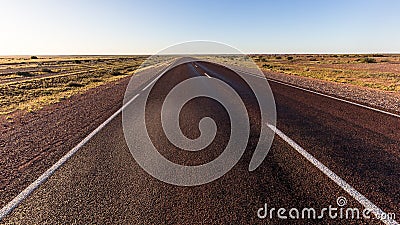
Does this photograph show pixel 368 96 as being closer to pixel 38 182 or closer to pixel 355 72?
pixel 38 182

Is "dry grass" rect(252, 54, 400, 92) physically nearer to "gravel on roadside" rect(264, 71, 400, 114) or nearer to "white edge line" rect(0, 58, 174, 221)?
"gravel on roadside" rect(264, 71, 400, 114)

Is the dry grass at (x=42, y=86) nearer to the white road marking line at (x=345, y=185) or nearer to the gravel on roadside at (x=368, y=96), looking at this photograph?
the white road marking line at (x=345, y=185)

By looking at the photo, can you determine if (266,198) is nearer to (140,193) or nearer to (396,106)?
(140,193)

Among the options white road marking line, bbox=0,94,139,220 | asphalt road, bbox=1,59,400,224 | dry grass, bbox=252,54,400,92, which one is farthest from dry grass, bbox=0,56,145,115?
dry grass, bbox=252,54,400,92

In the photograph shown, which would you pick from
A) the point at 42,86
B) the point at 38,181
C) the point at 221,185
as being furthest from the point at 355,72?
the point at 38,181

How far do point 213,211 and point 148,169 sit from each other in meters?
1.38

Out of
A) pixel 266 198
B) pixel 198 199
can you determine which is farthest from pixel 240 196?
pixel 198 199

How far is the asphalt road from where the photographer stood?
263 cm

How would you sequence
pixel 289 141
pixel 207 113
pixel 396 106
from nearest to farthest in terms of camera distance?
pixel 289 141
pixel 207 113
pixel 396 106

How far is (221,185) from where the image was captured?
127 inches

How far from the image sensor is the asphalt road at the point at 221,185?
104 inches

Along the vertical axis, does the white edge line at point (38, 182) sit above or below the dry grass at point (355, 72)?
above

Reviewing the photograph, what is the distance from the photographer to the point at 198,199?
2904 millimetres

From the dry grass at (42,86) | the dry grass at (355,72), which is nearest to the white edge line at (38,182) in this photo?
the dry grass at (42,86)
